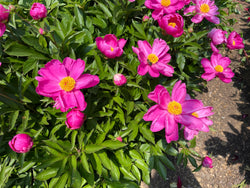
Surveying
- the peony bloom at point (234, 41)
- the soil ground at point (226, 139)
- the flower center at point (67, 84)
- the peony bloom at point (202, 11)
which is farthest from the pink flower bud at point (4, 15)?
the soil ground at point (226, 139)

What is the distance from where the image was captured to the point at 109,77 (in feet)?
4.67

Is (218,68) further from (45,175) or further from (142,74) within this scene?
(45,175)

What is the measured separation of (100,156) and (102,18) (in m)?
1.26

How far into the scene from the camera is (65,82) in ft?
3.81

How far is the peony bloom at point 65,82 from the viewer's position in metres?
1.12

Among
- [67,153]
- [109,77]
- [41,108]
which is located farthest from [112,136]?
[41,108]

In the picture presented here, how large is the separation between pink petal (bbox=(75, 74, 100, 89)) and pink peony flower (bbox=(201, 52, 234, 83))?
1041 millimetres

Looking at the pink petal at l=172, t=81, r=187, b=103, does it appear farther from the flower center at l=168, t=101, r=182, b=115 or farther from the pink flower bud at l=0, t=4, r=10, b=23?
the pink flower bud at l=0, t=4, r=10, b=23

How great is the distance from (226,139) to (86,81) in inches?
90.3

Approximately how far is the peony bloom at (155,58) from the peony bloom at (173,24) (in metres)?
0.10

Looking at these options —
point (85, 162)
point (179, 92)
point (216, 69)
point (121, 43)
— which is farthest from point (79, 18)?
point (216, 69)

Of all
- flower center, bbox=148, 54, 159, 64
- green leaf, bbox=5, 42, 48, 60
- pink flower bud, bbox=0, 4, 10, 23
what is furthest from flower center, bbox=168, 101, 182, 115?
pink flower bud, bbox=0, 4, 10, 23

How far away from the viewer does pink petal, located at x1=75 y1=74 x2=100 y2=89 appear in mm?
1137

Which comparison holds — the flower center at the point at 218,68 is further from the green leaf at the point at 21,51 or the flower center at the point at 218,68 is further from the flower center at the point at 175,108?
the green leaf at the point at 21,51
